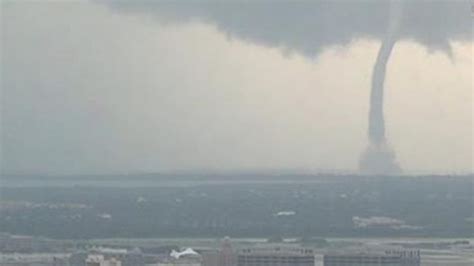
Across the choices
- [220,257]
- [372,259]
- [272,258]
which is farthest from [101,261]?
[372,259]

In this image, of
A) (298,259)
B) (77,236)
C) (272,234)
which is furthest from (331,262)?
(77,236)

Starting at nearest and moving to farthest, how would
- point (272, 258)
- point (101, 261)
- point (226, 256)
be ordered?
point (272, 258) < point (101, 261) < point (226, 256)

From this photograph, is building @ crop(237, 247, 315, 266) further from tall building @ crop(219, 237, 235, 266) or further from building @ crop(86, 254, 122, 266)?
building @ crop(86, 254, 122, 266)

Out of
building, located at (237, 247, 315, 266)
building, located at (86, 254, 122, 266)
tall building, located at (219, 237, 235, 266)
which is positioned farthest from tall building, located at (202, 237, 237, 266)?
building, located at (86, 254, 122, 266)

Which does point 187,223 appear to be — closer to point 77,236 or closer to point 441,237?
point 77,236

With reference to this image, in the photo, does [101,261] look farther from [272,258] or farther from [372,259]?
[372,259]

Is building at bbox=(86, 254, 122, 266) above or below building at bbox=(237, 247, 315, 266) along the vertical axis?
below
